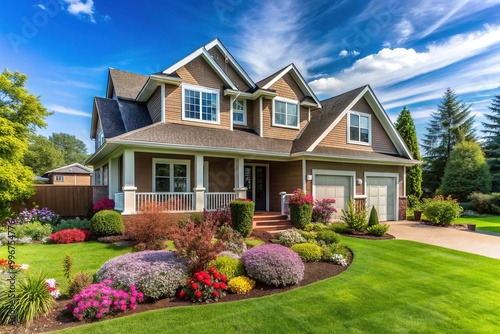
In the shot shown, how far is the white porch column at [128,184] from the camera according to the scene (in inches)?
386

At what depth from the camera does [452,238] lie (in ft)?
34.1

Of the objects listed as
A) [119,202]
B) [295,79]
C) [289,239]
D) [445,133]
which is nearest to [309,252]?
[289,239]

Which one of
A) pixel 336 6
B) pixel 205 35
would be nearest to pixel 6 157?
pixel 205 35

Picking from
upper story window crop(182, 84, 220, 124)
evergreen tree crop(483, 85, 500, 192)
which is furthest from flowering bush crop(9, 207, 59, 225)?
evergreen tree crop(483, 85, 500, 192)

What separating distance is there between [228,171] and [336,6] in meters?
9.36

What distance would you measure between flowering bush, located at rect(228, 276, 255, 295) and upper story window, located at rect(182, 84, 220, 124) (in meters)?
8.83

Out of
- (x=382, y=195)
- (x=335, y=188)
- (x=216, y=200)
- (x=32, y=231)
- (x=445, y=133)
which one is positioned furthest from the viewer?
(x=445, y=133)

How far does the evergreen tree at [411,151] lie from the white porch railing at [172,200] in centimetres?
1791

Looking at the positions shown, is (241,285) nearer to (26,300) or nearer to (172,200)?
(26,300)

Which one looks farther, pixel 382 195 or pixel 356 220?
pixel 382 195

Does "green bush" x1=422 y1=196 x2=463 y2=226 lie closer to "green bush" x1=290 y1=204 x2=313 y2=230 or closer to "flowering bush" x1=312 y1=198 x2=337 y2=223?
"flowering bush" x1=312 y1=198 x2=337 y2=223

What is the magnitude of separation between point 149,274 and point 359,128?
540 inches

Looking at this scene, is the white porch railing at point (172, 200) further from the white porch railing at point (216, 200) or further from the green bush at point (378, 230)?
the green bush at point (378, 230)

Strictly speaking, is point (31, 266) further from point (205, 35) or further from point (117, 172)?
point (205, 35)
